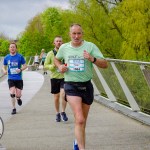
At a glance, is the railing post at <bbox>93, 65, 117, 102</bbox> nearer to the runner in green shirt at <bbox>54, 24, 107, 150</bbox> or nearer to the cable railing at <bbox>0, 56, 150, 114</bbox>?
the cable railing at <bbox>0, 56, 150, 114</bbox>

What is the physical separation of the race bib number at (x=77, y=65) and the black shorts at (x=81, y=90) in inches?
8.1

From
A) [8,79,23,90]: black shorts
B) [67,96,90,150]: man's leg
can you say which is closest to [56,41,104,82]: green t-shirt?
→ [67,96,90,150]: man's leg

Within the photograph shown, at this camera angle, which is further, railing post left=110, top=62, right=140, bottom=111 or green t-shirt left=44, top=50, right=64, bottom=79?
railing post left=110, top=62, right=140, bottom=111

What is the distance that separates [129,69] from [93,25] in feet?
90.7

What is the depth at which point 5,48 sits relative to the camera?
12369 cm

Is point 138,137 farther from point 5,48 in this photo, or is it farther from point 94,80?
point 5,48

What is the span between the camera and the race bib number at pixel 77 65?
614 cm

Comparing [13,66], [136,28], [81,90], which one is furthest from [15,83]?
[136,28]

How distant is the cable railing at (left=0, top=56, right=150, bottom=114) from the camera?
9.23 meters

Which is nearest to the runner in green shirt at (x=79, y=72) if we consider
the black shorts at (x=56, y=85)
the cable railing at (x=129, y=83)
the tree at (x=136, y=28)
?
the cable railing at (x=129, y=83)

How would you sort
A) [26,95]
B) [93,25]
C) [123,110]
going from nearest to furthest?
[123,110]
[26,95]
[93,25]

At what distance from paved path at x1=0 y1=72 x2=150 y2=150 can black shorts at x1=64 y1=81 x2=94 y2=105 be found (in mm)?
993

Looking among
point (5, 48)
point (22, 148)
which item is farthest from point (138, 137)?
point (5, 48)

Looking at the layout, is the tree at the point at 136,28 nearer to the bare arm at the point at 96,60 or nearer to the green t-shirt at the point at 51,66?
the green t-shirt at the point at 51,66
